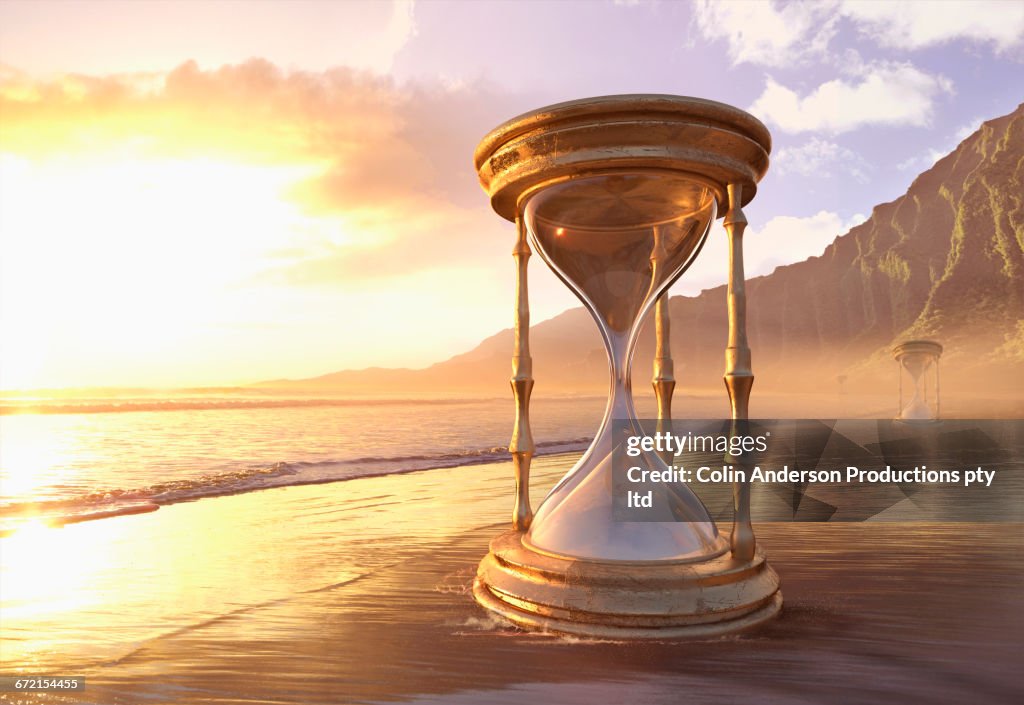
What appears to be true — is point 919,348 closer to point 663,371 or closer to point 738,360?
point 663,371

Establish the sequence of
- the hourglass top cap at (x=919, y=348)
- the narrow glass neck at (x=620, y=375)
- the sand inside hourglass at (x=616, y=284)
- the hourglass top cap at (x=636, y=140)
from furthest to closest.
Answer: the hourglass top cap at (x=919, y=348) → the narrow glass neck at (x=620, y=375) → the sand inside hourglass at (x=616, y=284) → the hourglass top cap at (x=636, y=140)

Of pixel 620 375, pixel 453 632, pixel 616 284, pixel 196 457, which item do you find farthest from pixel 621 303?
pixel 196 457

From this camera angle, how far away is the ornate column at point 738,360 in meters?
2.38

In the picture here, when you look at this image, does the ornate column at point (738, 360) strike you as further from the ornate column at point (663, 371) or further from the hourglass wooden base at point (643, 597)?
the ornate column at point (663, 371)

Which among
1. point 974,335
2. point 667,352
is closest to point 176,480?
point 667,352

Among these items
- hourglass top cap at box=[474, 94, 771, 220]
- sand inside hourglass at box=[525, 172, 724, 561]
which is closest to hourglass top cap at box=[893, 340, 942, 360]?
sand inside hourglass at box=[525, 172, 724, 561]

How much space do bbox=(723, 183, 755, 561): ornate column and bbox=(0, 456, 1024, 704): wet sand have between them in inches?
12.9

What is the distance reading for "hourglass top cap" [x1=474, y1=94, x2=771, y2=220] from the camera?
2.24 metres

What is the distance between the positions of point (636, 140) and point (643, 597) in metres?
1.47

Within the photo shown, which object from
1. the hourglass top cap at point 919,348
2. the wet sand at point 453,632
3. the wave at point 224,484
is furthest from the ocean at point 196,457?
the hourglass top cap at point 919,348

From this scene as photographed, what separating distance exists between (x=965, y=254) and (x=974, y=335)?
486 inches

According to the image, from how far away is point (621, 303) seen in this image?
2742 mm

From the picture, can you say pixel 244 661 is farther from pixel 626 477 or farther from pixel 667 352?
pixel 667 352

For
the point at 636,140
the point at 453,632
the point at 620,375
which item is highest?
the point at 636,140
